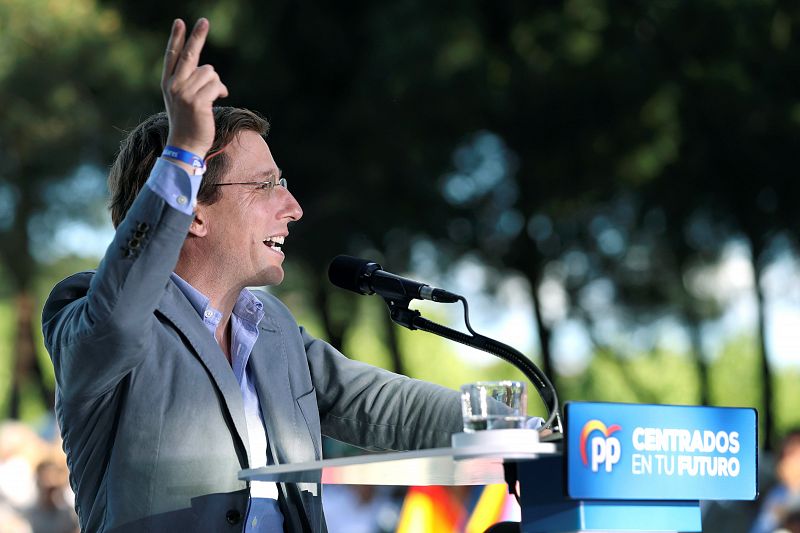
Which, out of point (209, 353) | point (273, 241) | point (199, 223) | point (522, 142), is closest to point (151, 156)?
point (199, 223)

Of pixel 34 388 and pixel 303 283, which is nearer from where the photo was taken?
pixel 303 283

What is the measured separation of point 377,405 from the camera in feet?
9.20

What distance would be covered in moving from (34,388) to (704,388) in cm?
897

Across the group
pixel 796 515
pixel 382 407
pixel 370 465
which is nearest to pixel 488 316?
pixel 796 515

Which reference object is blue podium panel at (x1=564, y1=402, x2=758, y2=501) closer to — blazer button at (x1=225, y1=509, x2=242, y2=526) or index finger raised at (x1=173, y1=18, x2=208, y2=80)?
blazer button at (x1=225, y1=509, x2=242, y2=526)

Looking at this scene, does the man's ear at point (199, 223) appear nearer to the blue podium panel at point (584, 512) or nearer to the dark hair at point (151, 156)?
the dark hair at point (151, 156)

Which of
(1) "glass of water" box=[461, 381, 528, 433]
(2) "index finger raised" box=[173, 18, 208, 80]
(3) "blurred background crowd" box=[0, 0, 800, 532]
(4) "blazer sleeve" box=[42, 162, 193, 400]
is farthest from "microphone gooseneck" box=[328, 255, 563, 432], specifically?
(3) "blurred background crowd" box=[0, 0, 800, 532]

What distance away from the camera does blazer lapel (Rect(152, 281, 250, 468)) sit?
2.42 m

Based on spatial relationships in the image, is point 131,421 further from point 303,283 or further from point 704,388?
point 704,388

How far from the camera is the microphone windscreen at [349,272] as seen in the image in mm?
2510

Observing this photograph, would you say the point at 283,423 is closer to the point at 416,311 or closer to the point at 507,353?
the point at 416,311

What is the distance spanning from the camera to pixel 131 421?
7.69ft

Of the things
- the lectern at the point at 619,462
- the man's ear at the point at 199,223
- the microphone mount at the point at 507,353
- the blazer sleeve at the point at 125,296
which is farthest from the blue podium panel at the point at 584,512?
the man's ear at the point at 199,223

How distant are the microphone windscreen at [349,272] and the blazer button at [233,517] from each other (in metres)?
0.52
